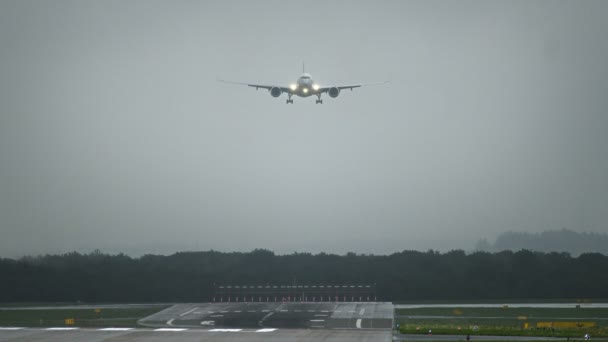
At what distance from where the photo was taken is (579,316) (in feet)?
252

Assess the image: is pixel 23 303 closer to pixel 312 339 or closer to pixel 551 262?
pixel 312 339

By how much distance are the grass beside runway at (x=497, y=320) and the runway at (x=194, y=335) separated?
5.57m

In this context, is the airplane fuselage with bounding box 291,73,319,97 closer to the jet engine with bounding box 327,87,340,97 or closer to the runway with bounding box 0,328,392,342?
the jet engine with bounding box 327,87,340,97

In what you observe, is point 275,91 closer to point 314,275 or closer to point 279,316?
point 279,316

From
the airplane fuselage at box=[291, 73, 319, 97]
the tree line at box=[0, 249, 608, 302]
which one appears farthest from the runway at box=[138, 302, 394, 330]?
the airplane fuselage at box=[291, 73, 319, 97]

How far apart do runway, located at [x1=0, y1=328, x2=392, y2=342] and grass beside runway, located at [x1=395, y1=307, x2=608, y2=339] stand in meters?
5.57

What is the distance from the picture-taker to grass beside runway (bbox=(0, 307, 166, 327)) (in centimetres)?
7456

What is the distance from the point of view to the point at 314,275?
389 feet

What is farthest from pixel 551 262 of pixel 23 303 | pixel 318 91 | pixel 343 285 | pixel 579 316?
pixel 23 303

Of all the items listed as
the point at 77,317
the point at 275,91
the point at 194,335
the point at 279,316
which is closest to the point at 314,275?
the point at 275,91

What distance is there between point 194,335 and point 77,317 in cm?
2562

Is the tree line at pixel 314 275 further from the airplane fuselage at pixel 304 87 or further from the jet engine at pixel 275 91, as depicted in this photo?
the jet engine at pixel 275 91

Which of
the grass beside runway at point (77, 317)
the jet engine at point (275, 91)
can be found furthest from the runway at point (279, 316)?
the jet engine at point (275, 91)

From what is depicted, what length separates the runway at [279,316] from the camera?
71.6m
